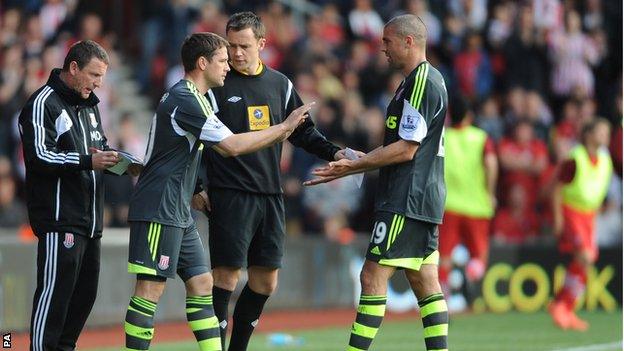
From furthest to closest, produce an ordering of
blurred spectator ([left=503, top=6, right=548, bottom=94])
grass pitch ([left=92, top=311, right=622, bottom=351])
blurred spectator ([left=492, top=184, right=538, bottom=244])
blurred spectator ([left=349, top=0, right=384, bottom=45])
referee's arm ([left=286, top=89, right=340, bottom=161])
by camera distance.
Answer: blurred spectator ([left=349, top=0, right=384, bottom=45]) → blurred spectator ([left=503, top=6, right=548, bottom=94]) → blurred spectator ([left=492, top=184, right=538, bottom=244]) → grass pitch ([left=92, top=311, right=622, bottom=351]) → referee's arm ([left=286, top=89, right=340, bottom=161])

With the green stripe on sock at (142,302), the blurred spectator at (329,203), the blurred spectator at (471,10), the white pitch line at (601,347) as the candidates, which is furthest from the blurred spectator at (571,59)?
the green stripe on sock at (142,302)

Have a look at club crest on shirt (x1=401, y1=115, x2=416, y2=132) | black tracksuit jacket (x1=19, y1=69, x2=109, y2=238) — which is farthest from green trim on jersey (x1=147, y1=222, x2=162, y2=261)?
club crest on shirt (x1=401, y1=115, x2=416, y2=132)

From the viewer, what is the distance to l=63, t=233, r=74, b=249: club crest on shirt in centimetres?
932

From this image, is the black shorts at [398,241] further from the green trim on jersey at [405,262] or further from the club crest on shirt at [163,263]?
the club crest on shirt at [163,263]

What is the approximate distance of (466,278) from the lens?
58.3 ft

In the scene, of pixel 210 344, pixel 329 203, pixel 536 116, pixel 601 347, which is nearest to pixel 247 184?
pixel 210 344

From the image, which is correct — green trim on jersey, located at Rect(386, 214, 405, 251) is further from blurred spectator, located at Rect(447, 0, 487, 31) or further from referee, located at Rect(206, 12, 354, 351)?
blurred spectator, located at Rect(447, 0, 487, 31)

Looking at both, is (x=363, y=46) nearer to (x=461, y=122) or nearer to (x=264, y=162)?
(x=461, y=122)

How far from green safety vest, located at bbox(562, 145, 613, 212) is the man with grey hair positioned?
19.1 ft

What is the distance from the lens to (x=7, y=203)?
53.6 feet

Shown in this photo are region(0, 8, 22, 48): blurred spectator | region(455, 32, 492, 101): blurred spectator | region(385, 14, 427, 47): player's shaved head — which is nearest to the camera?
region(385, 14, 427, 47): player's shaved head

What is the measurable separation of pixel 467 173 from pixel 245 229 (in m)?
6.02

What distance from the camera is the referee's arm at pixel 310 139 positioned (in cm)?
1012

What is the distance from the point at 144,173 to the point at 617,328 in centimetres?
745
